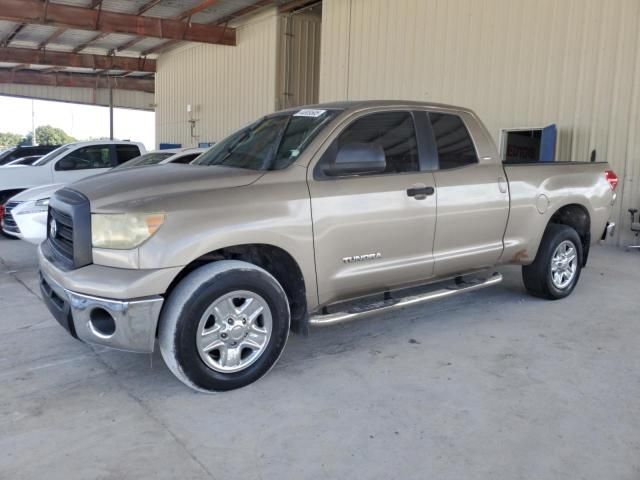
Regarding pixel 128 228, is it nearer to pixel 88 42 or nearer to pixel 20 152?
pixel 20 152

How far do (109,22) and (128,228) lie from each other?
15.1 metres

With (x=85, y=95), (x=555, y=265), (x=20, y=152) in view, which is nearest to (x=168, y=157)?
(x=555, y=265)

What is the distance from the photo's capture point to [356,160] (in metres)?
3.78

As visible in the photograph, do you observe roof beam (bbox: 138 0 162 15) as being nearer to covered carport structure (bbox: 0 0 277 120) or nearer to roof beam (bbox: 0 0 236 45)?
covered carport structure (bbox: 0 0 277 120)

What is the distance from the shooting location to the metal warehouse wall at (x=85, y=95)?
34156mm

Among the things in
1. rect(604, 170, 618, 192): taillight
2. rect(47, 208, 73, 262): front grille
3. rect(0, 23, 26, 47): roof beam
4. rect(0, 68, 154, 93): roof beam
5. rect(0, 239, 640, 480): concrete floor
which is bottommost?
rect(0, 239, 640, 480): concrete floor

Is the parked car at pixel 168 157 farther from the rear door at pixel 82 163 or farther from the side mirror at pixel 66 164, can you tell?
the side mirror at pixel 66 164

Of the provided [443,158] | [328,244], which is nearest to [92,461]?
[328,244]

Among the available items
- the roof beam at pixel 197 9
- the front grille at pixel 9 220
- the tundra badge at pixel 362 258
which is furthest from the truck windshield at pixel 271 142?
the roof beam at pixel 197 9

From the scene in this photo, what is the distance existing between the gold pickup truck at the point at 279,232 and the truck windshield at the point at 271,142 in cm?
2

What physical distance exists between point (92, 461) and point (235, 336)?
1.02 meters

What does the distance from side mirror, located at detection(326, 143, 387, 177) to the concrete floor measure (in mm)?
1331

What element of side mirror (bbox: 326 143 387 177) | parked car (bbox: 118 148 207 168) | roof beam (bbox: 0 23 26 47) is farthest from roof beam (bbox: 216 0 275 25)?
side mirror (bbox: 326 143 387 177)

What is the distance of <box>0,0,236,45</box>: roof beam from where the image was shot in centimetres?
1470
